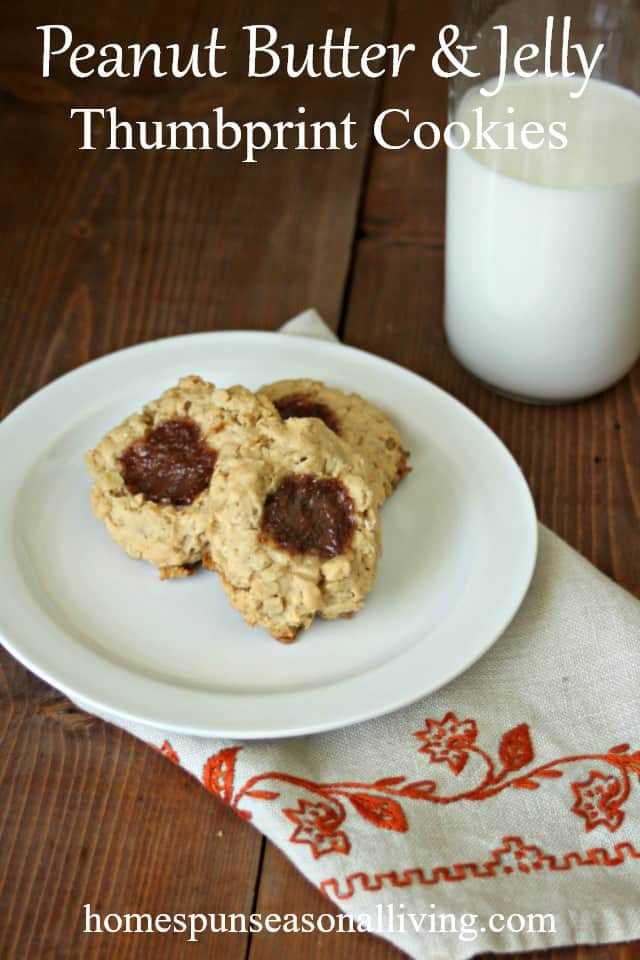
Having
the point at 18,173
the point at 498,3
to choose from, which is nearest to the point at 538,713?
the point at 498,3

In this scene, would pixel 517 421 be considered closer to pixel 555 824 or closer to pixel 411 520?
pixel 411 520

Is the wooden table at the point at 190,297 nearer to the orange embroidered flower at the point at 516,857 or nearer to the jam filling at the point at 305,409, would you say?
the orange embroidered flower at the point at 516,857

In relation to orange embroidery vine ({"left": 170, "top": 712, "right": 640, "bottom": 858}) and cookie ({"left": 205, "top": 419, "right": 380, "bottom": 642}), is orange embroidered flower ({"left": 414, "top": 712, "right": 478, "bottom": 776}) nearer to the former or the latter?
orange embroidery vine ({"left": 170, "top": 712, "right": 640, "bottom": 858})

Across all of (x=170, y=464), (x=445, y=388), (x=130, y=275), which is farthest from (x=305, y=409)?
(x=130, y=275)

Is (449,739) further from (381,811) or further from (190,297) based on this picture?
(190,297)

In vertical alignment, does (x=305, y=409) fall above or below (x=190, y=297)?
above
